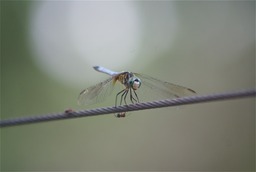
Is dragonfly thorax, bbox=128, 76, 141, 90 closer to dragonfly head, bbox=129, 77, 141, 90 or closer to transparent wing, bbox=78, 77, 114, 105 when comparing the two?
dragonfly head, bbox=129, 77, 141, 90

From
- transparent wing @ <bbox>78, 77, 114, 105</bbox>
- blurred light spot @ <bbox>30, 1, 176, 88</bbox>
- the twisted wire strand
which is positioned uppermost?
blurred light spot @ <bbox>30, 1, 176, 88</bbox>

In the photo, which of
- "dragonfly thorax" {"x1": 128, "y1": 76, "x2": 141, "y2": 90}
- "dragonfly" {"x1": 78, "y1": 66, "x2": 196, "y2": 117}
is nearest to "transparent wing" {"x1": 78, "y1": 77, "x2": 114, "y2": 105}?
"dragonfly" {"x1": 78, "y1": 66, "x2": 196, "y2": 117}

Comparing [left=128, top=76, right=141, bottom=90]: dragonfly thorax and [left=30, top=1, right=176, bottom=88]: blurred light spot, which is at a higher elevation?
[left=30, top=1, right=176, bottom=88]: blurred light spot

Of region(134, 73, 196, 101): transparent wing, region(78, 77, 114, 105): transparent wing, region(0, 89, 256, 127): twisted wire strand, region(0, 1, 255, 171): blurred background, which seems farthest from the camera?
region(0, 1, 255, 171): blurred background

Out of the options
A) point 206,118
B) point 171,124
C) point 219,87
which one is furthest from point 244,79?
point 171,124

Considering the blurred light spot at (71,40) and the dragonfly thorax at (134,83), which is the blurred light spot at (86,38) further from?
the dragonfly thorax at (134,83)

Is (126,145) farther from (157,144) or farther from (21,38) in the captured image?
(21,38)

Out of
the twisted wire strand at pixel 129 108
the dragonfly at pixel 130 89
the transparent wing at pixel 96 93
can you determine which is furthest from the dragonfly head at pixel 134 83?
the twisted wire strand at pixel 129 108

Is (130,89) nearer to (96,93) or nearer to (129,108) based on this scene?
(96,93)
